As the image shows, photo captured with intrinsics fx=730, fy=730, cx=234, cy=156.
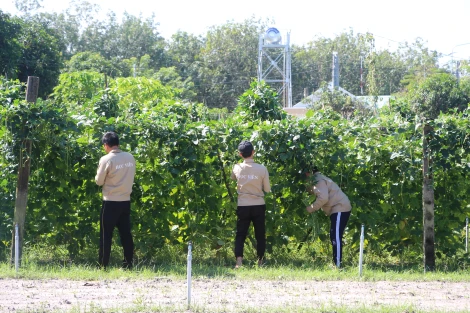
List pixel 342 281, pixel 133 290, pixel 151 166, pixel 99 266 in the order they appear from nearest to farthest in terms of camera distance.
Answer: pixel 133 290
pixel 342 281
pixel 99 266
pixel 151 166

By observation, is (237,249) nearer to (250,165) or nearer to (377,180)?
(250,165)

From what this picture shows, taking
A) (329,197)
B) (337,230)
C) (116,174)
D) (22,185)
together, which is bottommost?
(337,230)

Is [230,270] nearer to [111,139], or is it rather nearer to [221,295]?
[221,295]

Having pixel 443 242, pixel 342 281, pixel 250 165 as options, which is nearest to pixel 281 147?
pixel 250 165

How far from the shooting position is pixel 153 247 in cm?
977

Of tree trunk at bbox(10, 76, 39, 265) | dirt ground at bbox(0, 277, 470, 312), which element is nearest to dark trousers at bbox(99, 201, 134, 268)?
dirt ground at bbox(0, 277, 470, 312)

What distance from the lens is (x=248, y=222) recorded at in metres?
9.33

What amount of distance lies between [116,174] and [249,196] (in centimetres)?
170

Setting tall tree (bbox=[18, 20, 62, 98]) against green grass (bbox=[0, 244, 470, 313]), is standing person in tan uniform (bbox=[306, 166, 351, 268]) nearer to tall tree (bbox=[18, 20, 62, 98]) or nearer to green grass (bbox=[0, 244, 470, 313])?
green grass (bbox=[0, 244, 470, 313])

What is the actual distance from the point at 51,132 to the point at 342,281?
156 inches

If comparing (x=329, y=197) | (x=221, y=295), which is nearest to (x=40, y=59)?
(x=329, y=197)

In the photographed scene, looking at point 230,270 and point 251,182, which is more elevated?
point 251,182

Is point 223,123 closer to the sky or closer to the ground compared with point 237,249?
closer to the sky

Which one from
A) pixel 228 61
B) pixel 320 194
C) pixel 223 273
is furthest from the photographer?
pixel 228 61
